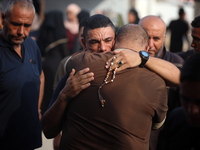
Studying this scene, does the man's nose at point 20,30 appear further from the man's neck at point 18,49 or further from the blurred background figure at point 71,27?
the blurred background figure at point 71,27

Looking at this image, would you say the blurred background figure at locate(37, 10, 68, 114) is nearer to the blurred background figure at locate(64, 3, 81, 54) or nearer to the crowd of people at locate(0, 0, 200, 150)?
the blurred background figure at locate(64, 3, 81, 54)

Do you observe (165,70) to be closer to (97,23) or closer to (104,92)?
(104,92)

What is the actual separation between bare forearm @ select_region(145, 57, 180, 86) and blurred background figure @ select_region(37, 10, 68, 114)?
413 cm

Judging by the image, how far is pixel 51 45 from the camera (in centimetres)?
639

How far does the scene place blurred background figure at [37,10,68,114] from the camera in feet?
20.8

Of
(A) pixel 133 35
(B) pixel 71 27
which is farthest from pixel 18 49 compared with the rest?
(B) pixel 71 27

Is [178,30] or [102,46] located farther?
[178,30]

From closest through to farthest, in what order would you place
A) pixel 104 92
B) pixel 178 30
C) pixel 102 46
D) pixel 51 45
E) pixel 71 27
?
pixel 104 92 → pixel 102 46 → pixel 51 45 → pixel 71 27 → pixel 178 30

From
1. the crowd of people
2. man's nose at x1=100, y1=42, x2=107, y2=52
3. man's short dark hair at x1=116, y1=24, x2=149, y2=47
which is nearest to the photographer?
the crowd of people

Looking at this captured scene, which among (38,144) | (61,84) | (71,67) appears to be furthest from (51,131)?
(38,144)

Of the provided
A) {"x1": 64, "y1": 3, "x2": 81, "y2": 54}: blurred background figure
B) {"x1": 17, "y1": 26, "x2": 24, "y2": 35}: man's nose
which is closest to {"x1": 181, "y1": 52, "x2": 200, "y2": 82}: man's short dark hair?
{"x1": 17, "y1": 26, "x2": 24, "y2": 35}: man's nose

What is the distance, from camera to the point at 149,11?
1823 centimetres

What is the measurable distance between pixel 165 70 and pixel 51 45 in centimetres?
430

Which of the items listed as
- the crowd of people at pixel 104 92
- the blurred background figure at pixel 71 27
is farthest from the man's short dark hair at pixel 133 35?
the blurred background figure at pixel 71 27
